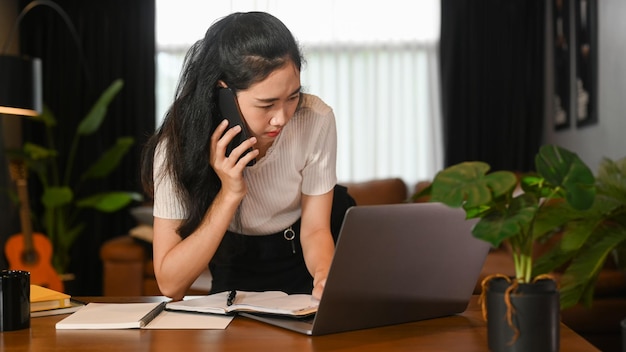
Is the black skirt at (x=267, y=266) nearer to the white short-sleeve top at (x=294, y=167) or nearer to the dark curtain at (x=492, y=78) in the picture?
the white short-sleeve top at (x=294, y=167)

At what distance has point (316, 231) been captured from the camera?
→ 70.5 inches

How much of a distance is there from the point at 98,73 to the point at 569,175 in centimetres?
465

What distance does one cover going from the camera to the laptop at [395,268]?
1141 millimetres

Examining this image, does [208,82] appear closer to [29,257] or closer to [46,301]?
[46,301]

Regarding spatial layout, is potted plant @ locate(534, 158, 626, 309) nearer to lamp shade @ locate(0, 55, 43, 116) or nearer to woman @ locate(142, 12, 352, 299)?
woman @ locate(142, 12, 352, 299)

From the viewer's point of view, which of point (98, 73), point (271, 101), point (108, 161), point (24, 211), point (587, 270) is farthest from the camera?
point (98, 73)

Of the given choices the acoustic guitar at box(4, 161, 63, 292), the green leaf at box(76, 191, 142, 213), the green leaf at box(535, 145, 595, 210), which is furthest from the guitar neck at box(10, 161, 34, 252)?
the green leaf at box(535, 145, 595, 210)

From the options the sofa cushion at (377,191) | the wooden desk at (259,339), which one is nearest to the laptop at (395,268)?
the wooden desk at (259,339)

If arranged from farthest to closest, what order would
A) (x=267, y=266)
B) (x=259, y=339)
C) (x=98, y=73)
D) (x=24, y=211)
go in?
1. (x=98, y=73)
2. (x=24, y=211)
3. (x=267, y=266)
4. (x=259, y=339)

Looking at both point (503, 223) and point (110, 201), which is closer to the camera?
point (503, 223)

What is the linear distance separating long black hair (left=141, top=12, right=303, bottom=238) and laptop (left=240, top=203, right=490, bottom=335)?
16.3 inches

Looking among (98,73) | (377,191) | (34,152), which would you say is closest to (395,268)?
(377,191)

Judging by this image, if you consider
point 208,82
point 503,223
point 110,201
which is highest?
point 208,82

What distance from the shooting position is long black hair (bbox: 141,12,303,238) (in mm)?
1617
